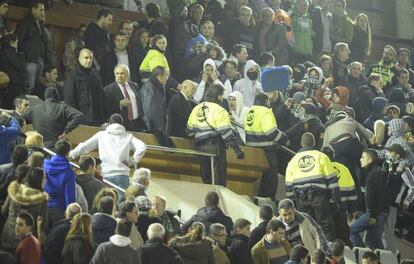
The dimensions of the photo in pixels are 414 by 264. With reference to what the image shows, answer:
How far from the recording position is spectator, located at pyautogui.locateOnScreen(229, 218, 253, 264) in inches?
722

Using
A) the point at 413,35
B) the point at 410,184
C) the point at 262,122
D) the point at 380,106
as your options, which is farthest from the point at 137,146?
the point at 413,35

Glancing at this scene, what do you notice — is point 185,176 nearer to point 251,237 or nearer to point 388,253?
point 388,253

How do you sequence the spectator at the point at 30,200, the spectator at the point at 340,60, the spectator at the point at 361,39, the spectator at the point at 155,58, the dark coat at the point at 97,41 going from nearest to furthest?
the spectator at the point at 30,200 < the dark coat at the point at 97,41 < the spectator at the point at 155,58 < the spectator at the point at 340,60 < the spectator at the point at 361,39

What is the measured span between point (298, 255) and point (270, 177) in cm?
634

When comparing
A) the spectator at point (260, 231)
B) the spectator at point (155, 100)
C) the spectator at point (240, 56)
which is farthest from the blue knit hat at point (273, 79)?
the spectator at point (260, 231)

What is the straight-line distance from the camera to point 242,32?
2848 cm

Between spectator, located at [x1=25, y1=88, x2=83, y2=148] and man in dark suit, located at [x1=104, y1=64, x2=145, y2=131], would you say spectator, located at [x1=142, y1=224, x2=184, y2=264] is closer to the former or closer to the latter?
spectator, located at [x1=25, y1=88, x2=83, y2=148]

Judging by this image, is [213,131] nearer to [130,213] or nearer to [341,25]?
[130,213]

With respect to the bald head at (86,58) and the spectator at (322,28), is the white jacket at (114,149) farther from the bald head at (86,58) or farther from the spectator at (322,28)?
the spectator at (322,28)

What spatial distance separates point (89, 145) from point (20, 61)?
9.93 ft

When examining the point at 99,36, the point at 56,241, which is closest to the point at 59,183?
the point at 56,241

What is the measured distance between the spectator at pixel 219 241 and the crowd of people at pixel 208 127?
0.06 ft

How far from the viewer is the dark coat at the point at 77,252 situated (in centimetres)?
1648

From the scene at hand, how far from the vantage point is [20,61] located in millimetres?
22953
